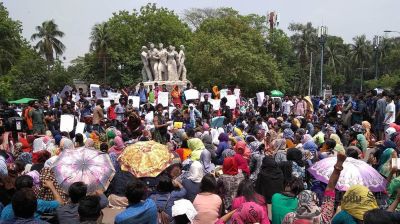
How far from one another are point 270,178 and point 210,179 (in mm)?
2165

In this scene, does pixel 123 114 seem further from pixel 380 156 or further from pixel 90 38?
pixel 90 38

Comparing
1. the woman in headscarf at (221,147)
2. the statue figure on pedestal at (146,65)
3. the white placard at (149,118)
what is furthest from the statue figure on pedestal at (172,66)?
the woman in headscarf at (221,147)

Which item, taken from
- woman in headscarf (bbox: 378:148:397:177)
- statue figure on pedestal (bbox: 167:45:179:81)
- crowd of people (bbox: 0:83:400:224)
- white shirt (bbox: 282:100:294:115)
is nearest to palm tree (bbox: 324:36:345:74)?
statue figure on pedestal (bbox: 167:45:179:81)

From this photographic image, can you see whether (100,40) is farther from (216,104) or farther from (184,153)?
(184,153)

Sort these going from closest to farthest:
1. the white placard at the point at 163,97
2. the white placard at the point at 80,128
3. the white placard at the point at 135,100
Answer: the white placard at the point at 80,128 < the white placard at the point at 135,100 < the white placard at the point at 163,97

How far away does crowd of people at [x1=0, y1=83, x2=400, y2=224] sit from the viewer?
5371 millimetres

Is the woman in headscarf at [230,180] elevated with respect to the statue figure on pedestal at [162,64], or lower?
lower

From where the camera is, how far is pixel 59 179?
8.10 meters

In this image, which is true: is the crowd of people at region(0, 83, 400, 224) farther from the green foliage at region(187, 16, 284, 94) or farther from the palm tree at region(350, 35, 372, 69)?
the palm tree at region(350, 35, 372, 69)

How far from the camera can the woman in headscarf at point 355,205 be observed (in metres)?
5.11

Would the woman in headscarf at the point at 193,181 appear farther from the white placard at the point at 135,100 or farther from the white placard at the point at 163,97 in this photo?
the white placard at the point at 163,97

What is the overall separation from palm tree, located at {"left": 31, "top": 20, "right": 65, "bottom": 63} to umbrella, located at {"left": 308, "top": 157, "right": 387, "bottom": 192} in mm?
67767

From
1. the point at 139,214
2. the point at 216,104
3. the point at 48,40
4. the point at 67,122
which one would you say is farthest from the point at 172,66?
the point at 48,40

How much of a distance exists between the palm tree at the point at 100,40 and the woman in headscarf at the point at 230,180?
5489 centimetres
